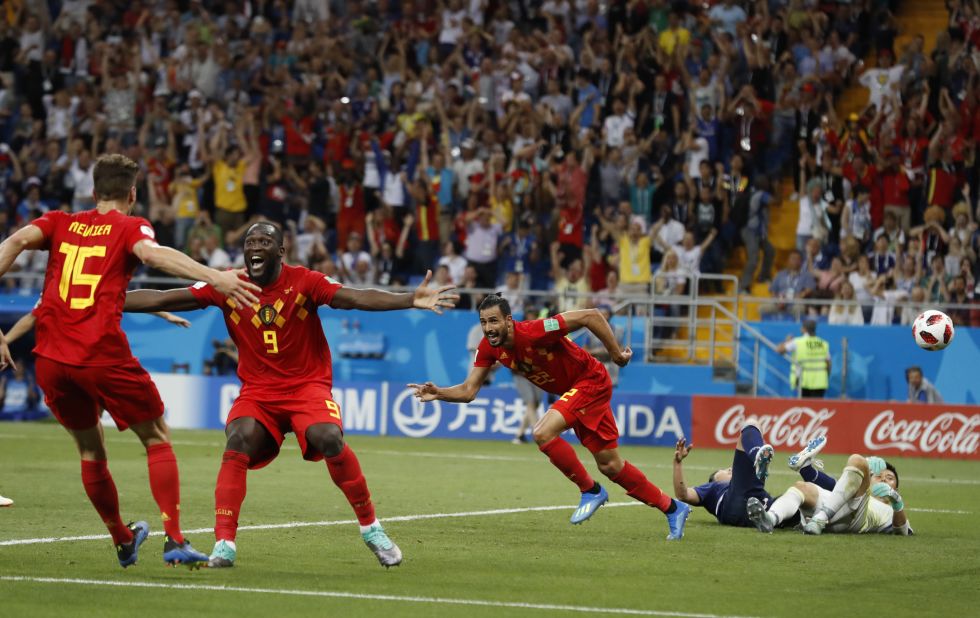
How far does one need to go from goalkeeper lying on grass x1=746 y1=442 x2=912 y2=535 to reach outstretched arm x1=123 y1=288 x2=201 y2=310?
5.15m

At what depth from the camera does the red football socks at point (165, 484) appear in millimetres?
9109

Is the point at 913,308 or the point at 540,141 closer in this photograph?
the point at 913,308

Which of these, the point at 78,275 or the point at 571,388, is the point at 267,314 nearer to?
the point at 78,275

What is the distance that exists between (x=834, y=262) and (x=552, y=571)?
15.7 metres

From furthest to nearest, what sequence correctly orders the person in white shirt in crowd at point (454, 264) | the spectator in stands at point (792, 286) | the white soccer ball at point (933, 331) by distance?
1. the person in white shirt in crowd at point (454, 264)
2. the spectator in stands at point (792, 286)
3. the white soccer ball at point (933, 331)

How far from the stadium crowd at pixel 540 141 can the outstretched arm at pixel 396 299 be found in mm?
15307

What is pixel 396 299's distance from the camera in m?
9.15

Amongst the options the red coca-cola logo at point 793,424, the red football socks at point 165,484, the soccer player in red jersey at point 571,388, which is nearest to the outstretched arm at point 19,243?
the red football socks at point 165,484

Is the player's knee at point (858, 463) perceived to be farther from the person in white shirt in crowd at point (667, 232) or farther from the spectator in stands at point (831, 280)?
the person in white shirt in crowd at point (667, 232)

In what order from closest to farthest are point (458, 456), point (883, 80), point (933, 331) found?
1. point (933, 331)
2. point (458, 456)
3. point (883, 80)

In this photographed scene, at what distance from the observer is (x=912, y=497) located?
16.6 metres

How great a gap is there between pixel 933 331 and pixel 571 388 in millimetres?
4458

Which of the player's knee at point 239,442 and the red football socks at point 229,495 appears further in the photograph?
the player's knee at point 239,442

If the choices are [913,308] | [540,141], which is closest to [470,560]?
[913,308]
